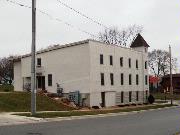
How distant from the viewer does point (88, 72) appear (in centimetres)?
4966

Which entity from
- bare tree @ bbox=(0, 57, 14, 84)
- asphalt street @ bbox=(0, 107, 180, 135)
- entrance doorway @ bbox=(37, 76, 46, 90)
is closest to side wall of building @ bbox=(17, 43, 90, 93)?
entrance doorway @ bbox=(37, 76, 46, 90)

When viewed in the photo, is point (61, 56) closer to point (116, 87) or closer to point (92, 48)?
point (92, 48)

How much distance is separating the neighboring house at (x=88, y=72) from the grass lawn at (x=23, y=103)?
6.70 meters

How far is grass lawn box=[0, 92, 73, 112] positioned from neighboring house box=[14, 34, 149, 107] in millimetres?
6704

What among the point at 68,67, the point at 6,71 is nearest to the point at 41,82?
the point at 68,67

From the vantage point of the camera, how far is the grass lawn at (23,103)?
3667cm

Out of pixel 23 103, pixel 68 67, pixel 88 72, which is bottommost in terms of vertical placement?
pixel 23 103

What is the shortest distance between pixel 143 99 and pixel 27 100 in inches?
1217

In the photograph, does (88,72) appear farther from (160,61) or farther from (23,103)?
(160,61)

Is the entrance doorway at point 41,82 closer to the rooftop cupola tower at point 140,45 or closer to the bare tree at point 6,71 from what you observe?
the rooftop cupola tower at point 140,45

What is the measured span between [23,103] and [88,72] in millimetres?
12120

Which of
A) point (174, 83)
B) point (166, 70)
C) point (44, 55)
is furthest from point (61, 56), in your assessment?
point (166, 70)

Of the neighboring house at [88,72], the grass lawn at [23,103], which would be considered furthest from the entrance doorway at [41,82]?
the grass lawn at [23,103]

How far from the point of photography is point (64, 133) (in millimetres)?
16766
